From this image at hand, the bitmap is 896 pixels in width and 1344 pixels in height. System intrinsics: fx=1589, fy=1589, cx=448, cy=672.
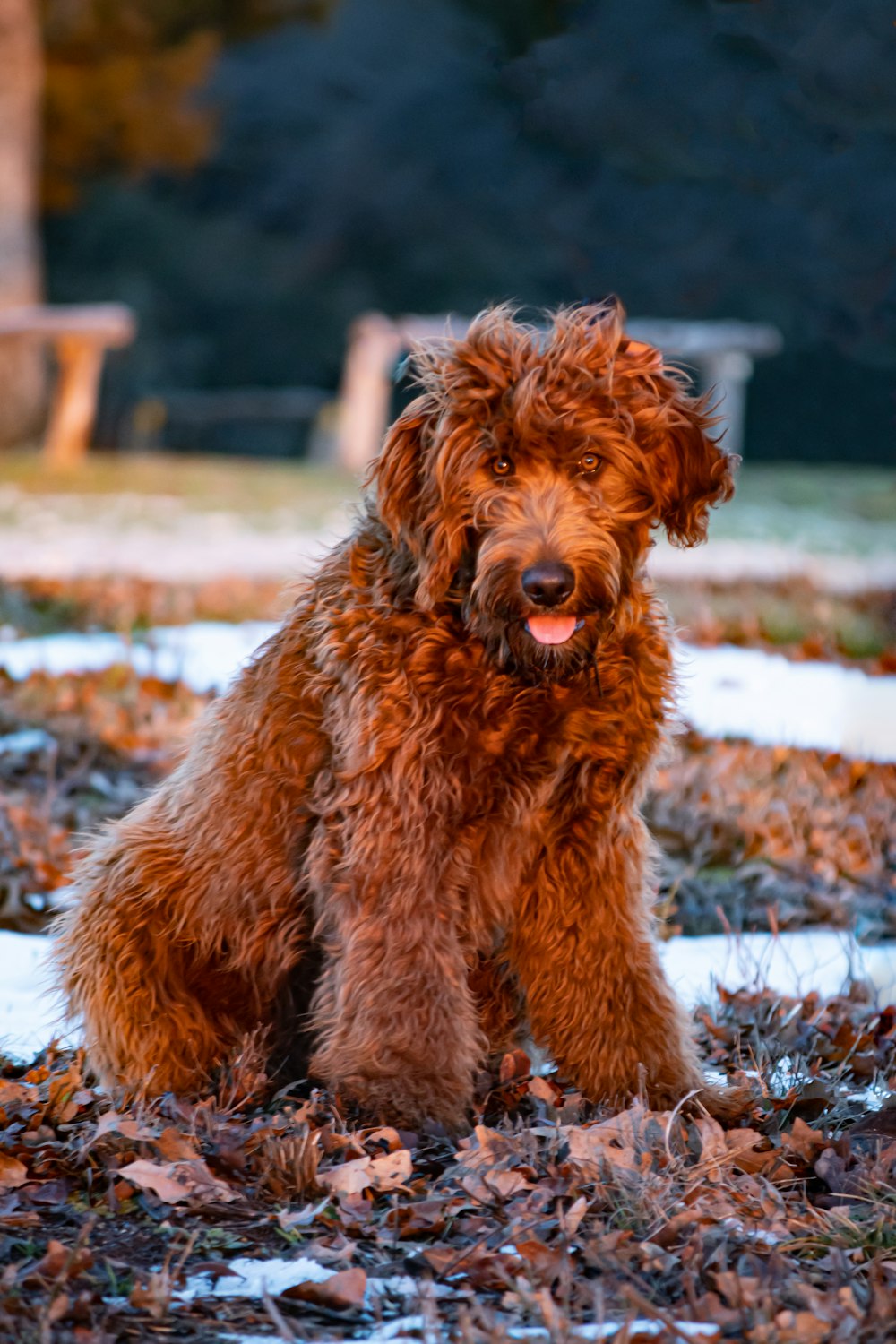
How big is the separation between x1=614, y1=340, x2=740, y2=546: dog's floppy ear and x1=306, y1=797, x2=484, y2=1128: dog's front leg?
91 cm

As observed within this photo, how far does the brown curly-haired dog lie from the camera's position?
3.44 m

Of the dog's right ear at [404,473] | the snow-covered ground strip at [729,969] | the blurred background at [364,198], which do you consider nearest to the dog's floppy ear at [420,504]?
the dog's right ear at [404,473]

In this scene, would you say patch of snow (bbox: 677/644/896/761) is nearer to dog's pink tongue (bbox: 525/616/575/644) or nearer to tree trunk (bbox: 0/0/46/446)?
dog's pink tongue (bbox: 525/616/575/644)

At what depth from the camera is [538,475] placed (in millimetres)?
3436

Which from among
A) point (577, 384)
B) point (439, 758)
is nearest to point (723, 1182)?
point (439, 758)

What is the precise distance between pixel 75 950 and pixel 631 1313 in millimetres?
1787

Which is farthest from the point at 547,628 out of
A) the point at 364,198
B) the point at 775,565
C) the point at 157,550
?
the point at 364,198

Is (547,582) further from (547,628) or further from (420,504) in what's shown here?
(420,504)

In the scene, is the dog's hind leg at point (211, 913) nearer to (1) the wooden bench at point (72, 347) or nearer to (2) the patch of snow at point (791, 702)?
(2) the patch of snow at point (791, 702)

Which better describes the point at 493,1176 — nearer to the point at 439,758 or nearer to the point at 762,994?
the point at 439,758

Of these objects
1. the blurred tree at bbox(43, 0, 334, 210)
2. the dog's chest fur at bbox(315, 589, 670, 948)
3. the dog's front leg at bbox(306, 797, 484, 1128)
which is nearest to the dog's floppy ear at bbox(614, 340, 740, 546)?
the dog's chest fur at bbox(315, 589, 670, 948)

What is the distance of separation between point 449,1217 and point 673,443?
1.73 meters

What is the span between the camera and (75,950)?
3.84m

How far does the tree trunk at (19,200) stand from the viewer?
714 inches
